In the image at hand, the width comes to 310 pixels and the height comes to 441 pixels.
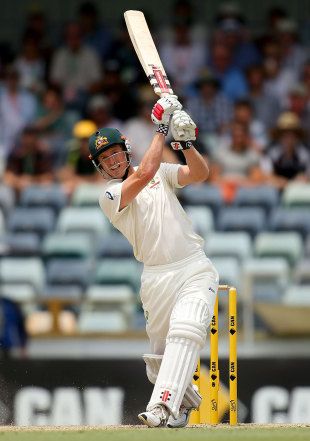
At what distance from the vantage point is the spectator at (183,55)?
12.6 meters

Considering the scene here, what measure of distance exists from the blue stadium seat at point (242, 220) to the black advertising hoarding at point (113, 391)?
1.78 meters

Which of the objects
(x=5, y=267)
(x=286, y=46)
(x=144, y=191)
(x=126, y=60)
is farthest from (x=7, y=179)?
(x=144, y=191)

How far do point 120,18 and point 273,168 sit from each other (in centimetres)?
347

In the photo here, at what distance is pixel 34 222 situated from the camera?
11.0m

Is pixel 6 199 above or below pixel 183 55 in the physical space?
below

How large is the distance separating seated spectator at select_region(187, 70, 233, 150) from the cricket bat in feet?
16.1

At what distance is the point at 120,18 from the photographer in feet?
45.8

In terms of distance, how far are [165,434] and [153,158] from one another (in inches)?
49.8

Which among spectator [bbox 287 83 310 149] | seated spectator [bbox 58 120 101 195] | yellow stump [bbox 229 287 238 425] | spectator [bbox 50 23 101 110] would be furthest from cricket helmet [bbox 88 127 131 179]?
spectator [bbox 50 23 101 110]

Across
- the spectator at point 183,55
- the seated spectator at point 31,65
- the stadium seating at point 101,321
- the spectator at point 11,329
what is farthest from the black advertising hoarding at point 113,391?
the seated spectator at point 31,65

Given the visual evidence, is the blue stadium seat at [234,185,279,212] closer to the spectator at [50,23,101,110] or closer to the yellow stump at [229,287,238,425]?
the spectator at [50,23,101,110]

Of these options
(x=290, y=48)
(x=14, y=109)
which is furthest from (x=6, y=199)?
(x=290, y=48)

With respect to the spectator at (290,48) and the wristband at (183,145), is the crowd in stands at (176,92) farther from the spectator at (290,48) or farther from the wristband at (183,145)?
the wristband at (183,145)

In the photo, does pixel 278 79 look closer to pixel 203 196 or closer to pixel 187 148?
pixel 203 196
